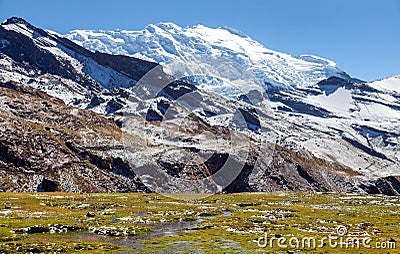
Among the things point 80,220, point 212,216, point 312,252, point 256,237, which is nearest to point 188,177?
point 212,216

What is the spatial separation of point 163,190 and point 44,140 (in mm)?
50336

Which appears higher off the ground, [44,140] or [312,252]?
[44,140]

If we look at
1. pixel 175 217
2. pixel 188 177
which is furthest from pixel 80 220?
pixel 188 177

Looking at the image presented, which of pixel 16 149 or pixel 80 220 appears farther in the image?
pixel 16 149

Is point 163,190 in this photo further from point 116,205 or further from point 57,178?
point 116,205

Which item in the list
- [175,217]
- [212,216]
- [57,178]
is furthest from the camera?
[57,178]

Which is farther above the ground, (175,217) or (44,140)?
(44,140)

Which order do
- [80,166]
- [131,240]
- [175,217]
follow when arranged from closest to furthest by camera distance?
[131,240], [175,217], [80,166]

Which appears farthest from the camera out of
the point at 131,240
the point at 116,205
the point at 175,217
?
the point at 116,205

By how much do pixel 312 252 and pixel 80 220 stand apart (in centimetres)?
4577

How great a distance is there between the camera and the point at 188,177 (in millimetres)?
189750

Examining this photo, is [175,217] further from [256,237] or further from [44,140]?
[44,140]

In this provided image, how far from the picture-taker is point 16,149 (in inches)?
6324

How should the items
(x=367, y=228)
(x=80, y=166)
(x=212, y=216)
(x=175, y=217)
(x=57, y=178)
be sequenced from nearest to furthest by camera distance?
(x=367, y=228) < (x=175, y=217) < (x=212, y=216) < (x=57, y=178) < (x=80, y=166)
